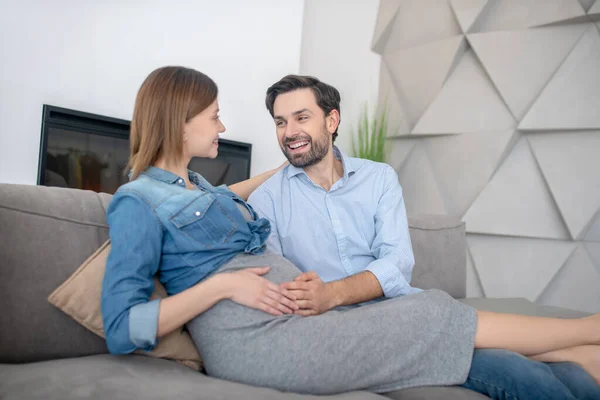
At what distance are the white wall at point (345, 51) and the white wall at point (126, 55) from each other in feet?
0.79

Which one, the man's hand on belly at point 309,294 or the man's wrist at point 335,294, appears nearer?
the man's hand on belly at point 309,294

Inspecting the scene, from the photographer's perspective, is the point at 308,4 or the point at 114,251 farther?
the point at 308,4

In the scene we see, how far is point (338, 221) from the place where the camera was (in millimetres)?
1786

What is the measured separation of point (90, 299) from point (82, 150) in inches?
84.3

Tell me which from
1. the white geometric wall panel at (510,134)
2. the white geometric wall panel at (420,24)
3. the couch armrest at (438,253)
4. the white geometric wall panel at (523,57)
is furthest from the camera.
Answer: the white geometric wall panel at (420,24)

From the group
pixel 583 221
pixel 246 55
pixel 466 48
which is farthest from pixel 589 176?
pixel 246 55

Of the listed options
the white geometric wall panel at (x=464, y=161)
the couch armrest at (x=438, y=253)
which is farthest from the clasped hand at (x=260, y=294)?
the white geometric wall panel at (x=464, y=161)

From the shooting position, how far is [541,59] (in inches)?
131

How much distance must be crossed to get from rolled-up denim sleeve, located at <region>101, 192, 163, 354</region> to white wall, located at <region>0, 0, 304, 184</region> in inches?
75.7

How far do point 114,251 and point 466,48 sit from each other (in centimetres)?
325

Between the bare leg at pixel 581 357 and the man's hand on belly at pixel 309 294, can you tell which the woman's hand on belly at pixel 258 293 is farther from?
the bare leg at pixel 581 357

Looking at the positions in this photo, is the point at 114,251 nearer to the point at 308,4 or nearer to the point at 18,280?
the point at 18,280

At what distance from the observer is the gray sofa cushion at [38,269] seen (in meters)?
1.17

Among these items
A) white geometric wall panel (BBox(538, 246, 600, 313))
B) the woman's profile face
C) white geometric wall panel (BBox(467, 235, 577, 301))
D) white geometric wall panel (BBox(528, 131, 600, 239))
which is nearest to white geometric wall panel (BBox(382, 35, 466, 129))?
white geometric wall panel (BBox(528, 131, 600, 239))
